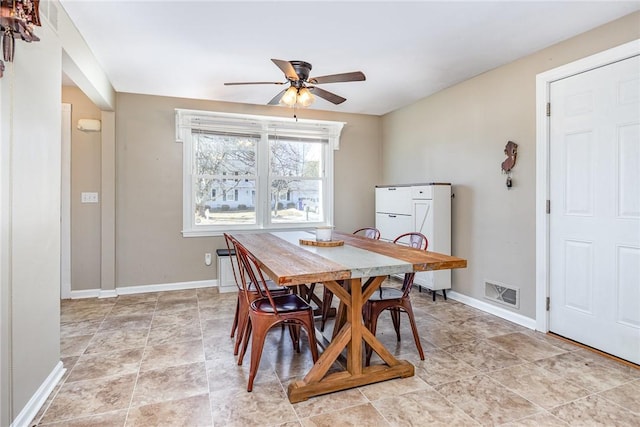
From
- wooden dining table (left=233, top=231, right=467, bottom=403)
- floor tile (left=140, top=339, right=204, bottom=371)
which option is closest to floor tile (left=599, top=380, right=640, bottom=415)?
wooden dining table (left=233, top=231, right=467, bottom=403)

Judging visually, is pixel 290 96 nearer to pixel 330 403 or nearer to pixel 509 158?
pixel 509 158

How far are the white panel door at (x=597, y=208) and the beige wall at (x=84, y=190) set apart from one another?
468cm

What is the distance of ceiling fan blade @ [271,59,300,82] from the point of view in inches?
94.4

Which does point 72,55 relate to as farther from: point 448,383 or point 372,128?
point 372,128

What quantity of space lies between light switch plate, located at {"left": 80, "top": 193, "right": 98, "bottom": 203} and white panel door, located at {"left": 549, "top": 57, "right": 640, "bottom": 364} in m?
4.68

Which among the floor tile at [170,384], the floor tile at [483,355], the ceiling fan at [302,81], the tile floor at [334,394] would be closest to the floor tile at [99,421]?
the tile floor at [334,394]

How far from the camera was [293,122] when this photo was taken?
188 inches

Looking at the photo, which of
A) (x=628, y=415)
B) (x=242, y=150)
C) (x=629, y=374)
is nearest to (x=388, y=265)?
(x=628, y=415)

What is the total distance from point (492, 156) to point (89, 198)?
14.5 feet

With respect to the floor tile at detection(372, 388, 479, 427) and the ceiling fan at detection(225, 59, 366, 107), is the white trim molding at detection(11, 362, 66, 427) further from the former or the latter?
the ceiling fan at detection(225, 59, 366, 107)

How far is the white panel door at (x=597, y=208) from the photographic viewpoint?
240cm

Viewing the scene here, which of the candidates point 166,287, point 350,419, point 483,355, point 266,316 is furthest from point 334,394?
point 166,287

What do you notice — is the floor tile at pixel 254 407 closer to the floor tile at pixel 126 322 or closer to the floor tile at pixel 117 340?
the floor tile at pixel 117 340

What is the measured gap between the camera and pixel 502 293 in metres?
3.36
